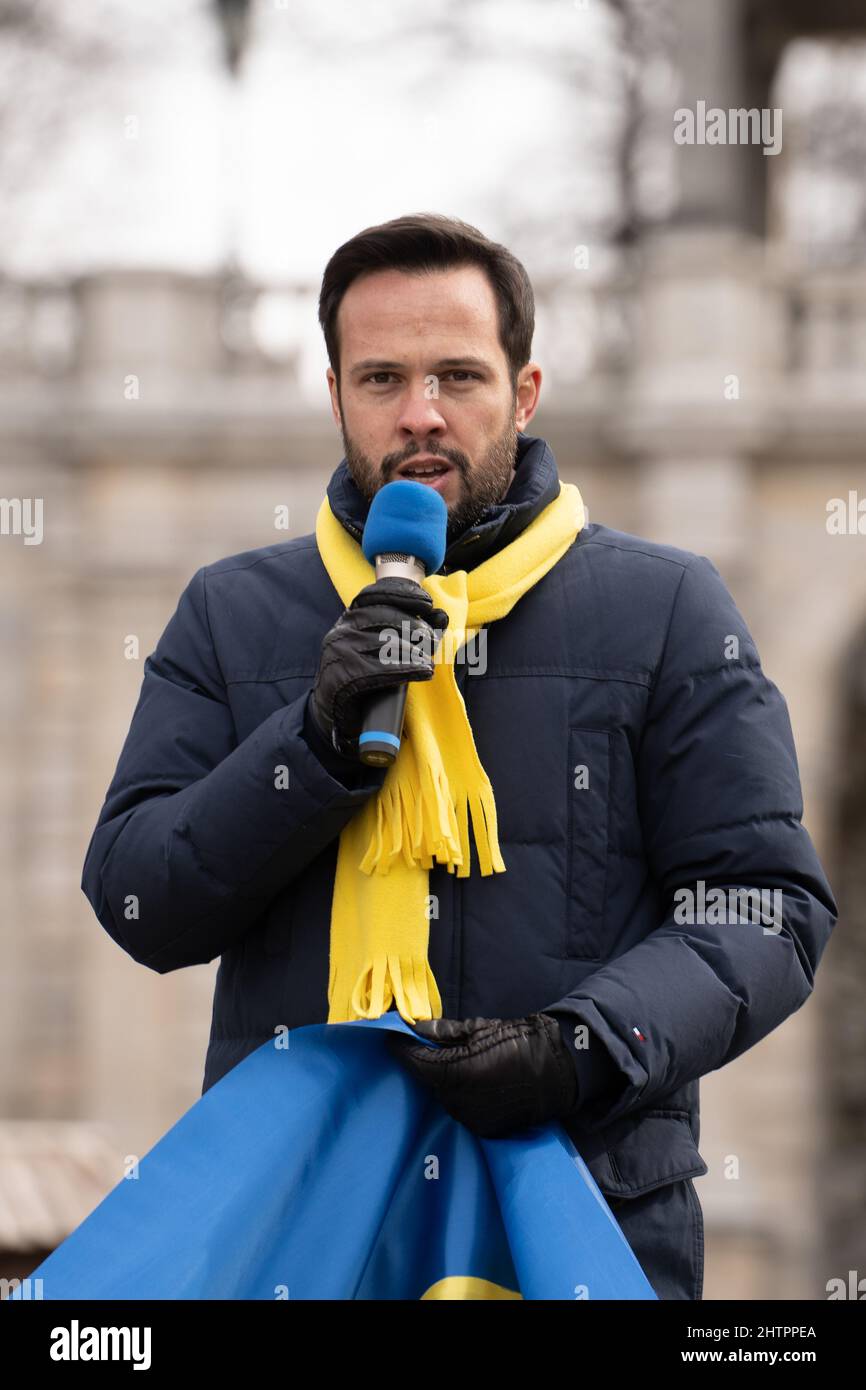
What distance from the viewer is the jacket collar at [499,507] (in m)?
2.90

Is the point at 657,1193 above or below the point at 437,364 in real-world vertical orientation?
below

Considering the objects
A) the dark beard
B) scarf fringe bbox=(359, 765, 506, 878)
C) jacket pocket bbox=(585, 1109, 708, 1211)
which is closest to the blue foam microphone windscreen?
the dark beard

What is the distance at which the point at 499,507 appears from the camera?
2.92 meters

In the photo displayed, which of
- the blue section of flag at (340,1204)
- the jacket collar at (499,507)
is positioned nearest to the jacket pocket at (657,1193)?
the blue section of flag at (340,1204)

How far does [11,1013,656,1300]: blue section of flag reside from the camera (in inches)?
102

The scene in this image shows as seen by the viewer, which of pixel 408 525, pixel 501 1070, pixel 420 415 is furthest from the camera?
pixel 420 415

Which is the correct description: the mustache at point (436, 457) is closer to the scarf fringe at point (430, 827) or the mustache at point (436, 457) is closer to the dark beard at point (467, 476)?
the dark beard at point (467, 476)

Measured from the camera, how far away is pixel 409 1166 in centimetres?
277

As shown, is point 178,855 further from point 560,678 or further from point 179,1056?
point 179,1056

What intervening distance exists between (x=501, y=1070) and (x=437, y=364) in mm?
843

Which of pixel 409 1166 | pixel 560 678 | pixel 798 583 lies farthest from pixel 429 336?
pixel 798 583

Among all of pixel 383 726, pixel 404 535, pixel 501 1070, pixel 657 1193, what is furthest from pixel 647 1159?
pixel 404 535

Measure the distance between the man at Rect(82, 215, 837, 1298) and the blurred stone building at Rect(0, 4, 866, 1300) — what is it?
10883mm

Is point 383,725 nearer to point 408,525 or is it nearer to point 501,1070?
point 408,525
